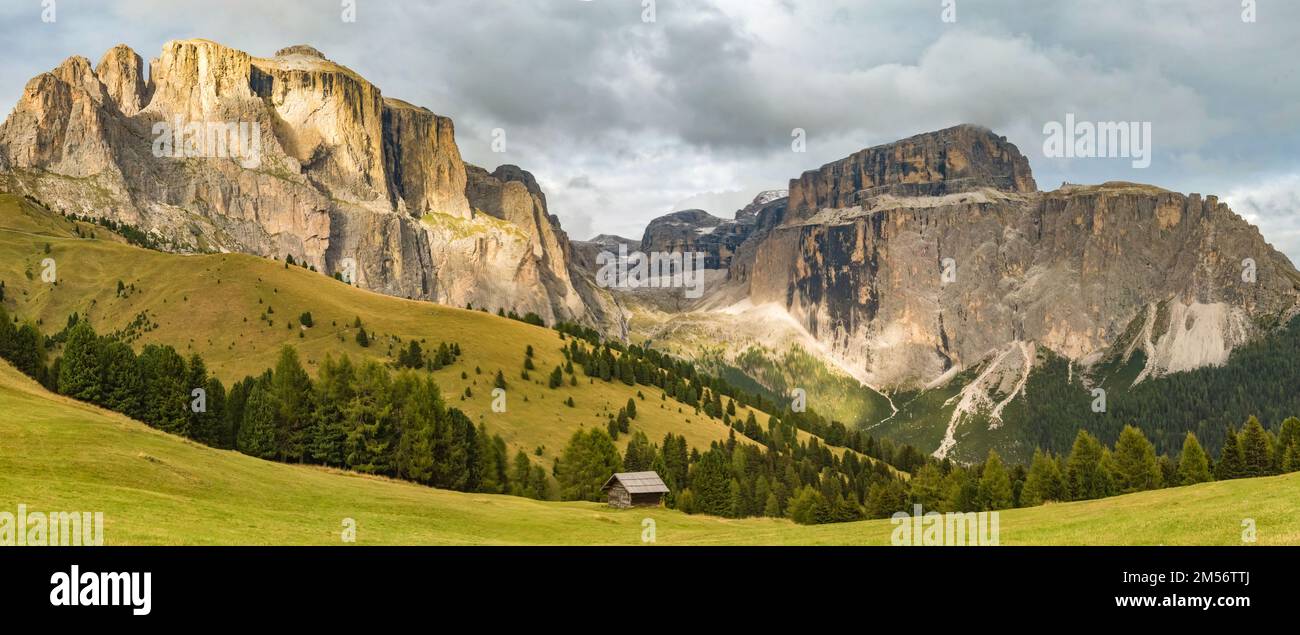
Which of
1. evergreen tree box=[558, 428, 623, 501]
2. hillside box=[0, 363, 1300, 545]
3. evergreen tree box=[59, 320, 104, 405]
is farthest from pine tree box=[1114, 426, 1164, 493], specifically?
evergreen tree box=[59, 320, 104, 405]

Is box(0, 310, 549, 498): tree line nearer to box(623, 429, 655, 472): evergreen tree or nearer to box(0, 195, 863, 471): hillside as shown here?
box(623, 429, 655, 472): evergreen tree

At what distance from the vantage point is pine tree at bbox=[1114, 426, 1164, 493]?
108m

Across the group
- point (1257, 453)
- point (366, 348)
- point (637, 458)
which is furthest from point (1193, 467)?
point (366, 348)

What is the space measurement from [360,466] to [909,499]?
211 ft

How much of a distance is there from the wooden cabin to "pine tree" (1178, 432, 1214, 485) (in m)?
57.4

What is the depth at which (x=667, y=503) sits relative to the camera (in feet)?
353

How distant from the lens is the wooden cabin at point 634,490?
330ft

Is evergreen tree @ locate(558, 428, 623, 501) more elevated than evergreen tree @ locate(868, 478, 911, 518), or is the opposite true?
evergreen tree @ locate(558, 428, 623, 501)

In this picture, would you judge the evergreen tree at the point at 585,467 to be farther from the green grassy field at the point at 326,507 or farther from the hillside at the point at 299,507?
the hillside at the point at 299,507

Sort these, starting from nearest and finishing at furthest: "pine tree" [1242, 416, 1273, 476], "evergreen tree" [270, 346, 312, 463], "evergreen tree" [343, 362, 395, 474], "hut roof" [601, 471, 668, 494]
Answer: "evergreen tree" [343, 362, 395, 474] < "evergreen tree" [270, 346, 312, 463] < "hut roof" [601, 471, 668, 494] < "pine tree" [1242, 416, 1273, 476]

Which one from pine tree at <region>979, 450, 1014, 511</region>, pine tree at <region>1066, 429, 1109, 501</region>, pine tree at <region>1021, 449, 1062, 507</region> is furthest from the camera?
pine tree at <region>1021, 449, 1062, 507</region>

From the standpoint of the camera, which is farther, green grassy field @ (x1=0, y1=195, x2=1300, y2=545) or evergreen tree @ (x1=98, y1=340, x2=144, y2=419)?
evergreen tree @ (x1=98, y1=340, x2=144, y2=419)
